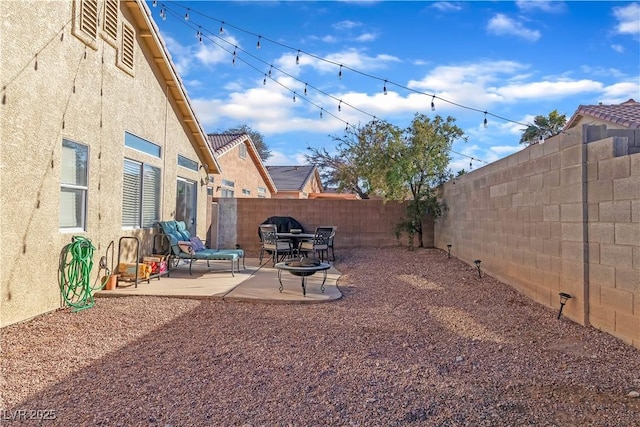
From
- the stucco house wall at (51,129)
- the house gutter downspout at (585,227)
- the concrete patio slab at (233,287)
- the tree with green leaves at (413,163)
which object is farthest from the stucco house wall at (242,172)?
the house gutter downspout at (585,227)

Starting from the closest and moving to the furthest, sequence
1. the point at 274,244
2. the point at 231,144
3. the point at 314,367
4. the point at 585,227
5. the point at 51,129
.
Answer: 1. the point at 314,367
2. the point at 585,227
3. the point at 51,129
4. the point at 274,244
5. the point at 231,144

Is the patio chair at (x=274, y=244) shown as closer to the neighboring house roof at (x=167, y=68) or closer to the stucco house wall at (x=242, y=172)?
the neighboring house roof at (x=167, y=68)

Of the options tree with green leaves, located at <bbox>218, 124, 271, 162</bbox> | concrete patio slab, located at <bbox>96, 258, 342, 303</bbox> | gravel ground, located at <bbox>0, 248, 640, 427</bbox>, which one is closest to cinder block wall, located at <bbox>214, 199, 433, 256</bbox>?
concrete patio slab, located at <bbox>96, 258, 342, 303</bbox>

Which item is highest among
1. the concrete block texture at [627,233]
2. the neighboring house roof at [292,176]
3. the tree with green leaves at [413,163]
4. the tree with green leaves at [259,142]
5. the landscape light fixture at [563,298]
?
the tree with green leaves at [259,142]

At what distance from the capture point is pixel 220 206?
14.1 m

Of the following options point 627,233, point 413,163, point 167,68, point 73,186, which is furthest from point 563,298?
point 167,68

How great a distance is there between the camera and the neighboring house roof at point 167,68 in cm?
774

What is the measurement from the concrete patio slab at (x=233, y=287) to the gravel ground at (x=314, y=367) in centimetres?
31

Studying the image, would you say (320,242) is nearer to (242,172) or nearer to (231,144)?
(231,144)

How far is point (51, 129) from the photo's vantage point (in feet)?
17.4

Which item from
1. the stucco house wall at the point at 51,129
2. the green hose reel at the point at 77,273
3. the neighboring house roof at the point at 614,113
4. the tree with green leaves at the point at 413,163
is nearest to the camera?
the stucco house wall at the point at 51,129

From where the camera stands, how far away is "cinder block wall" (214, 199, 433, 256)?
44.5 ft

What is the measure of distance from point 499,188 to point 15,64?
287 inches

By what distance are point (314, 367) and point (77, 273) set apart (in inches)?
155
